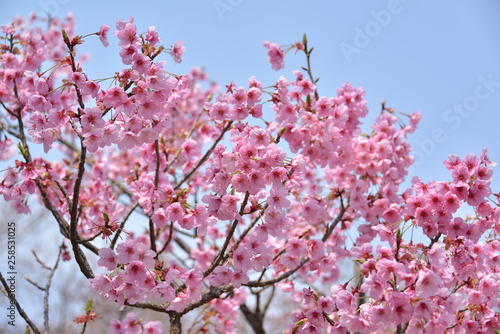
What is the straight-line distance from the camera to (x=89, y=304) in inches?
125

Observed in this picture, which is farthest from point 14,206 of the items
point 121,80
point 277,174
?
point 277,174

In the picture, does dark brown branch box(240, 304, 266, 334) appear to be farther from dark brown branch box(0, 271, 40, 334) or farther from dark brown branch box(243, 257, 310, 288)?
dark brown branch box(0, 271, 40, 334)

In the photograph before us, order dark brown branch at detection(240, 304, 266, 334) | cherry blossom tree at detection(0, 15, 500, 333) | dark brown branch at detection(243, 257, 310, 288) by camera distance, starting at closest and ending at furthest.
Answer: cherry blossom tree at detection(0, 15, 500, 333) → dark brown branch at detection(243, 257, 310, 288) → dark brown branch at detection(240, 304, 266, 334)

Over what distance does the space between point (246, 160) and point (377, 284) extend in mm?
1134

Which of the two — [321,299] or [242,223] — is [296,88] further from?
[242,223]

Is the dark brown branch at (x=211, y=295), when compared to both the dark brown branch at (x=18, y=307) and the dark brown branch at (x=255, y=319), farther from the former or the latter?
the dark brown branch at (x=255, y=319)

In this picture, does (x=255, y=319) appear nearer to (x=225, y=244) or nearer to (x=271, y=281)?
(x=271, y=281)

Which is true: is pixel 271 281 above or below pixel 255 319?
below

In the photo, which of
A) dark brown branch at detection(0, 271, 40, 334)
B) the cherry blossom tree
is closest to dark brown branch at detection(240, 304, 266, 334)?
the cherry blossom tree

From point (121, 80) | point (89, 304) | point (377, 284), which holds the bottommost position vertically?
point (377, 284)

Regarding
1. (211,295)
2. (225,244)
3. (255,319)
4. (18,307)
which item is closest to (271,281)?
(211,295)

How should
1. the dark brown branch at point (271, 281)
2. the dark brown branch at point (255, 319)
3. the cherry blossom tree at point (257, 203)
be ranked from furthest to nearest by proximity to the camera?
the dark brown branch at point (255, 319) → the dark brown branch at point (271, 281) → the cherry blossom tree at point (257, 203)

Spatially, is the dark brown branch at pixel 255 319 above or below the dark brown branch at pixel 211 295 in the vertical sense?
above

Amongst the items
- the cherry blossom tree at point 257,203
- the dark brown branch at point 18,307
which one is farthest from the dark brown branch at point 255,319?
the dark brown branch at point 18,307
